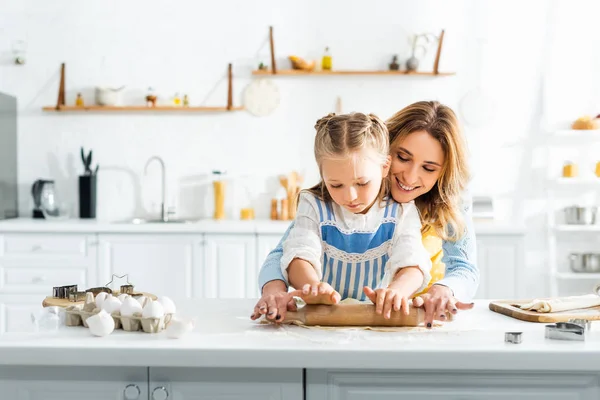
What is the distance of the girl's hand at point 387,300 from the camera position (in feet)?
4.87

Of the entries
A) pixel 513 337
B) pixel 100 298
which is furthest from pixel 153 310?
pixel 513 337

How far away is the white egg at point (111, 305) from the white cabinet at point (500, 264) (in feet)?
9.73

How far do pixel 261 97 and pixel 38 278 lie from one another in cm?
184

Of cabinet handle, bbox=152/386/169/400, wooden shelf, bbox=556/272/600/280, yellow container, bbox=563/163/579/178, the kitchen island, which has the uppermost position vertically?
yellow container, bbox=563/163/579/178

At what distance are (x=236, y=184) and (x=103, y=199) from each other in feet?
3.05

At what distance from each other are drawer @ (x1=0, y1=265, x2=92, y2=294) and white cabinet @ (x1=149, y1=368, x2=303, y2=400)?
3002mm

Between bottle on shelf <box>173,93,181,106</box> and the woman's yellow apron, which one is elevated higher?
bottle on shelf <box>173,93,181,106</box>

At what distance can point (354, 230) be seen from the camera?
163 cm

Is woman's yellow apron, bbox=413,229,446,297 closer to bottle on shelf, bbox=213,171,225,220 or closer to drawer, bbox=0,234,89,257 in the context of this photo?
drawer, bbox=0,234,89,257

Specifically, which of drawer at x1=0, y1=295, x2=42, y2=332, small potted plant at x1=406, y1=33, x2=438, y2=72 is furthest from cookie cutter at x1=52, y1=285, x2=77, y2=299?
small potted plant at x1=406, y1=33, x2=438, y2=72

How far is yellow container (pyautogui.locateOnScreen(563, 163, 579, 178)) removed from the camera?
464cm

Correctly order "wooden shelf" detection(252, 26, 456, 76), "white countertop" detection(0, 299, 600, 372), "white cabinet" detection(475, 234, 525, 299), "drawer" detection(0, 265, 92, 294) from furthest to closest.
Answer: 1. "wooden shelf" detection(252, 26, 456, 76)
2. "drawer" detection(0, 265, 92, 294)
3. "white cabinet" detection(475, 234, 525, 299)
4. "white countertop" detection(0, 299, 600, 372)

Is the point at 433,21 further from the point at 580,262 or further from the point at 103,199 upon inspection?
the point at 103,199

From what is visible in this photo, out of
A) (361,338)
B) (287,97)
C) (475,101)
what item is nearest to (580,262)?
(475,101)
